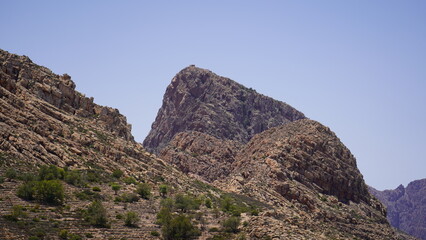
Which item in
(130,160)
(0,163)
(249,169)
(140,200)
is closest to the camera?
(0,163)

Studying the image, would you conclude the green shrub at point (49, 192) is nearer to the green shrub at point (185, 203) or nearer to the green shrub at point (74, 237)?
the green shrub at point (74, 237)

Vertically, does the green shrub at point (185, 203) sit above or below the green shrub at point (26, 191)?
above

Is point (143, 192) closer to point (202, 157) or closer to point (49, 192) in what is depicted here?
point (49, 192)

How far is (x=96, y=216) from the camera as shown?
75438mm

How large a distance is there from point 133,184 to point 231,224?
2199cm

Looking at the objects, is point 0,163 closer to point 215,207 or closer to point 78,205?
point 78,205

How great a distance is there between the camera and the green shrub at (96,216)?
246 ft

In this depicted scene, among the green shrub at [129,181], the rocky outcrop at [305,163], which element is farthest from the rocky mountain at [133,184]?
the green shrub at [129,181]

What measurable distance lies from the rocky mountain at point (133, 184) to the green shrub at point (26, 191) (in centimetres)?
15

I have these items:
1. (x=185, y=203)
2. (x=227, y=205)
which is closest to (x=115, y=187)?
(x=185, y=203)

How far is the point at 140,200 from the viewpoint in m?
94.2

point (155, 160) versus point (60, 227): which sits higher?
point (155, 160)

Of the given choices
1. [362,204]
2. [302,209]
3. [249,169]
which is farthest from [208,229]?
[362,204]

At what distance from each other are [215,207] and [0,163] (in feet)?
120
